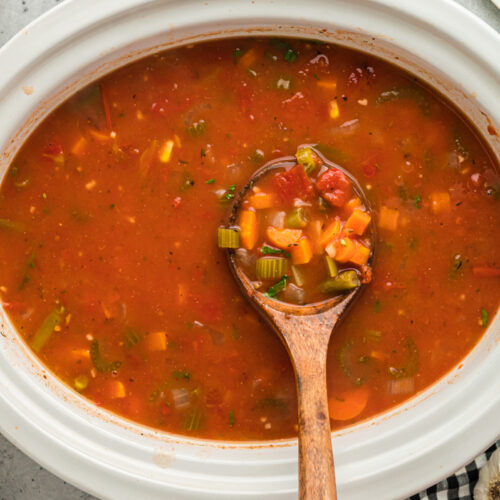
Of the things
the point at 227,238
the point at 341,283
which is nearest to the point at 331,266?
the point at 341,283

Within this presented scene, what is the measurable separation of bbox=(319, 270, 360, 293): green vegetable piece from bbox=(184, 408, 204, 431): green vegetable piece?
809mm

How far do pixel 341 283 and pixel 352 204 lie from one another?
344 mm

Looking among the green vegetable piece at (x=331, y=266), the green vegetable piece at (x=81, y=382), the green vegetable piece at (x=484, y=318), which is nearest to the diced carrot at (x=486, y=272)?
the green vegetable piece at (x=484, y=318)

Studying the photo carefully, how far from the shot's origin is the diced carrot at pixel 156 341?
2.69 meters

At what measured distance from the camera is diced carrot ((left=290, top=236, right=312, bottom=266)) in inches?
98.9

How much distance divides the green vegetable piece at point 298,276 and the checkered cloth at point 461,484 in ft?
4.06

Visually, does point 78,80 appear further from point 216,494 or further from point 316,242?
point 216,494

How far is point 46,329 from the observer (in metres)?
2.70

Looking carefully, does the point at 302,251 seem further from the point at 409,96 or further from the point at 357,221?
the point at 409,96

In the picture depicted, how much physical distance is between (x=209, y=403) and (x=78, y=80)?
1.55 meters

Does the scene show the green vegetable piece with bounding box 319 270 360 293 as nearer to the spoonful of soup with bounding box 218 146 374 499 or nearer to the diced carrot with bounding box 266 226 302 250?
the spoonful of soup with bounding box 218 146 374 499

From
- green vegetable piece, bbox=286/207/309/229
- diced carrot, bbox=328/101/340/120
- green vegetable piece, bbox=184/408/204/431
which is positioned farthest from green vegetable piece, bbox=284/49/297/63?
green vegetable piece, bbox=184/408/204/431

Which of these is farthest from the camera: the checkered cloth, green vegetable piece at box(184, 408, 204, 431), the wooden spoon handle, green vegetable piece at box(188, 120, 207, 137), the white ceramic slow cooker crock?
the checkered cloth

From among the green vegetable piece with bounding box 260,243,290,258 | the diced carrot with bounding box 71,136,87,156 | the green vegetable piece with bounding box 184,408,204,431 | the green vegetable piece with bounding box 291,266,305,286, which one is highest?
the diced carrot with bounding box 71,136,87,156
